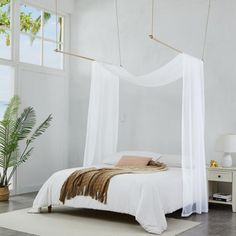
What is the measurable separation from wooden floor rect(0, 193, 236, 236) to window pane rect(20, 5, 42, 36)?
2.67 m

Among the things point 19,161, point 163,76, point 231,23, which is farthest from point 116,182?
point 231,23

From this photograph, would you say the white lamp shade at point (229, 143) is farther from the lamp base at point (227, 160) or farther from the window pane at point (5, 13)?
the window pane at point (5, 13)

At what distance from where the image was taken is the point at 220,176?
5918mm

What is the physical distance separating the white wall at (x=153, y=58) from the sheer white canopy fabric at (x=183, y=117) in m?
0.89

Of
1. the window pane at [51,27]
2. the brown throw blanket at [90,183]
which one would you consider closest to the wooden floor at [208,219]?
the brown throw blanket at [90,183]

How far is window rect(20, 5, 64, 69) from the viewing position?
721 centimetres

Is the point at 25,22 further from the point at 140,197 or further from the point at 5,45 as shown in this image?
the point at 140,197

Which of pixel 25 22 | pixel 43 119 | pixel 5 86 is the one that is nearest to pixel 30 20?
pixel 25 22

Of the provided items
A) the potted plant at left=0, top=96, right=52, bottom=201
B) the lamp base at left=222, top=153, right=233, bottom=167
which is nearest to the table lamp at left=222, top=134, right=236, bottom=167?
the lamp base at left=222, top=153, right=233, bottom=167

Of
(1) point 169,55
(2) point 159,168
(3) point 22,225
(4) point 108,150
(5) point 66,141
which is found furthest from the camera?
(5) point 66,141

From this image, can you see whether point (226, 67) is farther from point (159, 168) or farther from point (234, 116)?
point (159, 168)

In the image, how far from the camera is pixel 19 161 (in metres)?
6.64

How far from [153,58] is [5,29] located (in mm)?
2356

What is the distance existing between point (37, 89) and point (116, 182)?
9.69 feet
